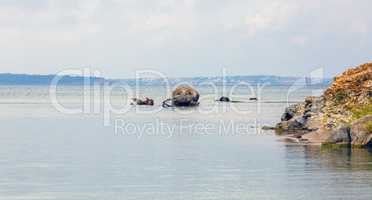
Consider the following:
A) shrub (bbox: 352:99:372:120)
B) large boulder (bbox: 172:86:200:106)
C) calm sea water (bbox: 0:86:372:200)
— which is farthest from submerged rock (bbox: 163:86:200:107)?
shrub (bbox: 352:99:372:120)

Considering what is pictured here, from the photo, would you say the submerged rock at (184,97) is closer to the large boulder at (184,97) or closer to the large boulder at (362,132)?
the large boulder at (184,97)


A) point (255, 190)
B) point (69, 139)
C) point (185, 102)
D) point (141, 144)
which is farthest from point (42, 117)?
point (255, 190)

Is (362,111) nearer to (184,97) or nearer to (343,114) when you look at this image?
(343,114)

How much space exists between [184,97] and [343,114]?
244 feet

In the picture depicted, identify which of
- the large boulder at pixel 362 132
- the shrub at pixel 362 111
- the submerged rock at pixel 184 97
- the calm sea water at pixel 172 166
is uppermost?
the submerged rock at pixel 184 97

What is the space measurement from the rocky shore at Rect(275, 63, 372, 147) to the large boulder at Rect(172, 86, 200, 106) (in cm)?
6129

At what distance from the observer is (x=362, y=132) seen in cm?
6494

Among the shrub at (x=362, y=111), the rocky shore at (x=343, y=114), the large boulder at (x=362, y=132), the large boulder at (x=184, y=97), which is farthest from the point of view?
the large boulder at (x=184, y=97)

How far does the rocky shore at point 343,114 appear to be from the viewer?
6519cm

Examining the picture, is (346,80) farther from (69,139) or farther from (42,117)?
(42,117)

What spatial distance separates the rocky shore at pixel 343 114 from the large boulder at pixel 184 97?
201ft

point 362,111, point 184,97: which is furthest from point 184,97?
point 362,111

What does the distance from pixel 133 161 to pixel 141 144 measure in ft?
46.3

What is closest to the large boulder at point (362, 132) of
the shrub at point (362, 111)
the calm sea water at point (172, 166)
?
the calm sea water at point (172, 166)
